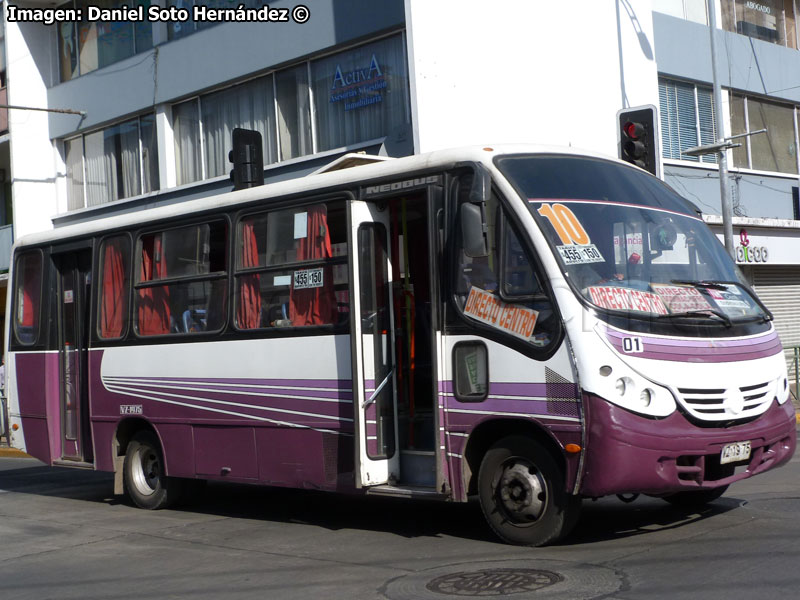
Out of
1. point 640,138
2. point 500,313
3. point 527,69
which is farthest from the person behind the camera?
point 527,69

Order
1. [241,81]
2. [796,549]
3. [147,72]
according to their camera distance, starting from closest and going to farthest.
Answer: [796,549] < [241,81] < [147,72]

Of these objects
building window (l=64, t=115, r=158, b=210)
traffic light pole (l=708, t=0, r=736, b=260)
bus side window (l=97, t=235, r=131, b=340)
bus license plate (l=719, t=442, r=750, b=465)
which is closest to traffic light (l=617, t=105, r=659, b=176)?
bus license plate (l=719, t=442, r=750, b=465)

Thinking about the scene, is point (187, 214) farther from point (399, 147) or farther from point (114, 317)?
point (399, 147)

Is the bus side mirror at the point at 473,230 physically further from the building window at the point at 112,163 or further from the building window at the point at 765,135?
the building window at the point at 765,135

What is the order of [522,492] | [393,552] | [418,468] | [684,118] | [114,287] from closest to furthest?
[522,492]
[393,552]
[418,468]
[114,287]
[684,118]

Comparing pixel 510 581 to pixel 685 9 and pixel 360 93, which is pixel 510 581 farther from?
pixel 685 9

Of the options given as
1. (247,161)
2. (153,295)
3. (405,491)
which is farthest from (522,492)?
(247,161)

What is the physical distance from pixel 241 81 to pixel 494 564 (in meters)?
16.2

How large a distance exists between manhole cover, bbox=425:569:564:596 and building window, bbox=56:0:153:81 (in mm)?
19333

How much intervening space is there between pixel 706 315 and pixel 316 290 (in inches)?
130

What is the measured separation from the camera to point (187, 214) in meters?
10.9

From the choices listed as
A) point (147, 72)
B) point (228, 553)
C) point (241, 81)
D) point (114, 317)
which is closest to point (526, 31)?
point (241, 81)

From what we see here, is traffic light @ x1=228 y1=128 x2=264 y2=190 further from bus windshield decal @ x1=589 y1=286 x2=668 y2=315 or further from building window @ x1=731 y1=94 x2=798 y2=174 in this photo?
building window @ x1=731 y1=94 x2=798 y2=174

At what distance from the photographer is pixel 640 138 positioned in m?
12.5
